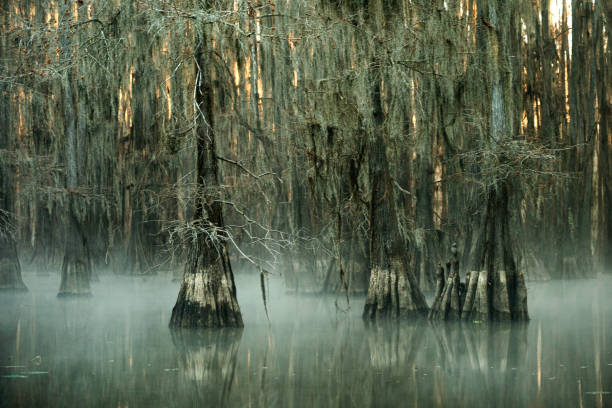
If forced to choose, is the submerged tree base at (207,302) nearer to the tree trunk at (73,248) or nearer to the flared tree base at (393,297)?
the flared tree base at (393,297)

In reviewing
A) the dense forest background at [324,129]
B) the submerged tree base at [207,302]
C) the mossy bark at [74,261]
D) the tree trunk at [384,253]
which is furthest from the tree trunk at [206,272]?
the mossy bark at [74,261]

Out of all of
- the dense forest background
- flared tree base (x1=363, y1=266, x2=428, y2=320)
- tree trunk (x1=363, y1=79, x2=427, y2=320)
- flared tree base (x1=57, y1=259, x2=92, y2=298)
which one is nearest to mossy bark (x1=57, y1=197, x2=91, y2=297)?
flared tree base (x1=57, y1=259, x2=92, y2=298)

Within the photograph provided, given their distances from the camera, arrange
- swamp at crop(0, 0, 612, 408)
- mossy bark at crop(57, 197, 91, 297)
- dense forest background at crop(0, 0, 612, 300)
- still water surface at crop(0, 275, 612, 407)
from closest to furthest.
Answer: still water surface at crop(0, 275, 612, 407), swamp at crop(0, 0, 612, 408), dense forest background at crop(0, 0, 612, 300), mossy bark at crop(57, 197, 91, 297)

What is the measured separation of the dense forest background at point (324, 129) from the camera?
15.6m

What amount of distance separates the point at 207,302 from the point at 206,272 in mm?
501

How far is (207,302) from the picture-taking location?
15.1 metres

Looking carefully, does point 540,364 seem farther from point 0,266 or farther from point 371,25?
point 0,266

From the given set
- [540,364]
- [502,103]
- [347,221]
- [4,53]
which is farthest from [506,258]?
[4,53]

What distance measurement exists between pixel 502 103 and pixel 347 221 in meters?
5.43

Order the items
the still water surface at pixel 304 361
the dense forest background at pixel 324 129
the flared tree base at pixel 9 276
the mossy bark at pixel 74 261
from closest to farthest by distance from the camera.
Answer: the still water surface at pixel 304 361 < the dense forest background at pixel 324 129 < the mossy bark at pixel 74 261 < the flared tree base at pixel 9 276

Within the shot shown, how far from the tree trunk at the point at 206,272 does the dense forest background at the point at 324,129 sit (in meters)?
0.20

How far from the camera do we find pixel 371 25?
16.2m

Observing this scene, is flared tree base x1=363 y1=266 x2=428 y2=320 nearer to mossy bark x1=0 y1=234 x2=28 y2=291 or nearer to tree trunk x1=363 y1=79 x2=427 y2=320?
tree trunk x1=363 y1=79 x2=427 y2=320

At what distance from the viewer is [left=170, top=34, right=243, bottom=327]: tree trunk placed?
15.1 metres
